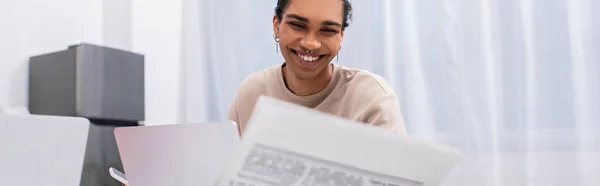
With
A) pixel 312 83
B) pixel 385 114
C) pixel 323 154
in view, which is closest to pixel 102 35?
pixel 312 83

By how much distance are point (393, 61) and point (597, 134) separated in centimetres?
64

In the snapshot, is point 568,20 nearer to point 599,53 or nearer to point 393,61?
point 599,53

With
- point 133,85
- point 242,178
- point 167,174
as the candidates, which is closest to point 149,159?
point 167,174

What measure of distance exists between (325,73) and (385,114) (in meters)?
0.22

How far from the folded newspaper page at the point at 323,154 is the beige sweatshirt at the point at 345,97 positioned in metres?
0.47

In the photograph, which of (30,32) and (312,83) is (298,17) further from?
(30,32)

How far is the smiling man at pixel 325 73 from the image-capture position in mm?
1093

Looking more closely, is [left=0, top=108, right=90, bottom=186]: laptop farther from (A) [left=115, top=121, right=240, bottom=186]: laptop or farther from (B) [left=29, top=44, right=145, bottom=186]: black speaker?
(B) [left=29, top=44, right=145, bottom=186]: black speaker

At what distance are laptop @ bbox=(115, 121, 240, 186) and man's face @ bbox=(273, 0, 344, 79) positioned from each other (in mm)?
448

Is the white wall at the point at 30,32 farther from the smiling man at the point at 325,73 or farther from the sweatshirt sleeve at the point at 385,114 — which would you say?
the sweatshirt sleeve at the point at 385,114

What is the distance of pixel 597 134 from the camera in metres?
1.72

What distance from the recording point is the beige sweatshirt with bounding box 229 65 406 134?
107 centimetres

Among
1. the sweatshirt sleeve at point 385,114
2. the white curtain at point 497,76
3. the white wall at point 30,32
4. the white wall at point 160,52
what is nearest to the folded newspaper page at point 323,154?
the sweatshirt sleeve at point 385,114

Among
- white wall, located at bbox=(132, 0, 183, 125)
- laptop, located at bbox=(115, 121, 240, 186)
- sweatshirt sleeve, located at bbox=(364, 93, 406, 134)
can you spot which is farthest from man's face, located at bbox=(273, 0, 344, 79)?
white wall, located at bbox=(132, 0, 183, 125)
